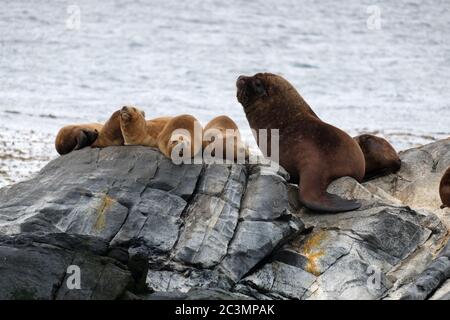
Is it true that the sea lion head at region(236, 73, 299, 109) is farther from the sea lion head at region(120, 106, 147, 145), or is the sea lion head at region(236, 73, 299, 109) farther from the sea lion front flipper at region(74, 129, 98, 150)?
the sea lion front flipper at region(74, 129, 98, 150)

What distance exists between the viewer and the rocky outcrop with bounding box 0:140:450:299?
752 centimetres

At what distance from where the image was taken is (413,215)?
8789mm

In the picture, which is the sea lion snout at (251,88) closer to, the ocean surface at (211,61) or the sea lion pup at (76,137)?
the sea lion pup at (76,137)

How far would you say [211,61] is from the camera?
2958 cm

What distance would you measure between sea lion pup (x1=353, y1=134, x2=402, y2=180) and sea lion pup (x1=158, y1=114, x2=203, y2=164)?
7.52ft

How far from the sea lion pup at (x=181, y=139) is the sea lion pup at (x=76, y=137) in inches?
38.1

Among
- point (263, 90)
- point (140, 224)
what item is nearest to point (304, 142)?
point (263, 90)

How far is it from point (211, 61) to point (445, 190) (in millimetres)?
20559

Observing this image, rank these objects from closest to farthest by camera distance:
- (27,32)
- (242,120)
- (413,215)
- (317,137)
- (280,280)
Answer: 1. (280,280)
2. (413,215)
3. (317,137)
4. (242,120)
5. (27,32)

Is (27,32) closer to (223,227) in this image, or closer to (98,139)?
(98,139)

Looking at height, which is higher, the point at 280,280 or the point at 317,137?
the point at 317,137

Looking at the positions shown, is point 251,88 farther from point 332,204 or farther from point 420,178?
point 420,178

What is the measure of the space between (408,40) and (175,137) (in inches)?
1018

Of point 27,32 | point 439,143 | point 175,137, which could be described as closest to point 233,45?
point 27,32
